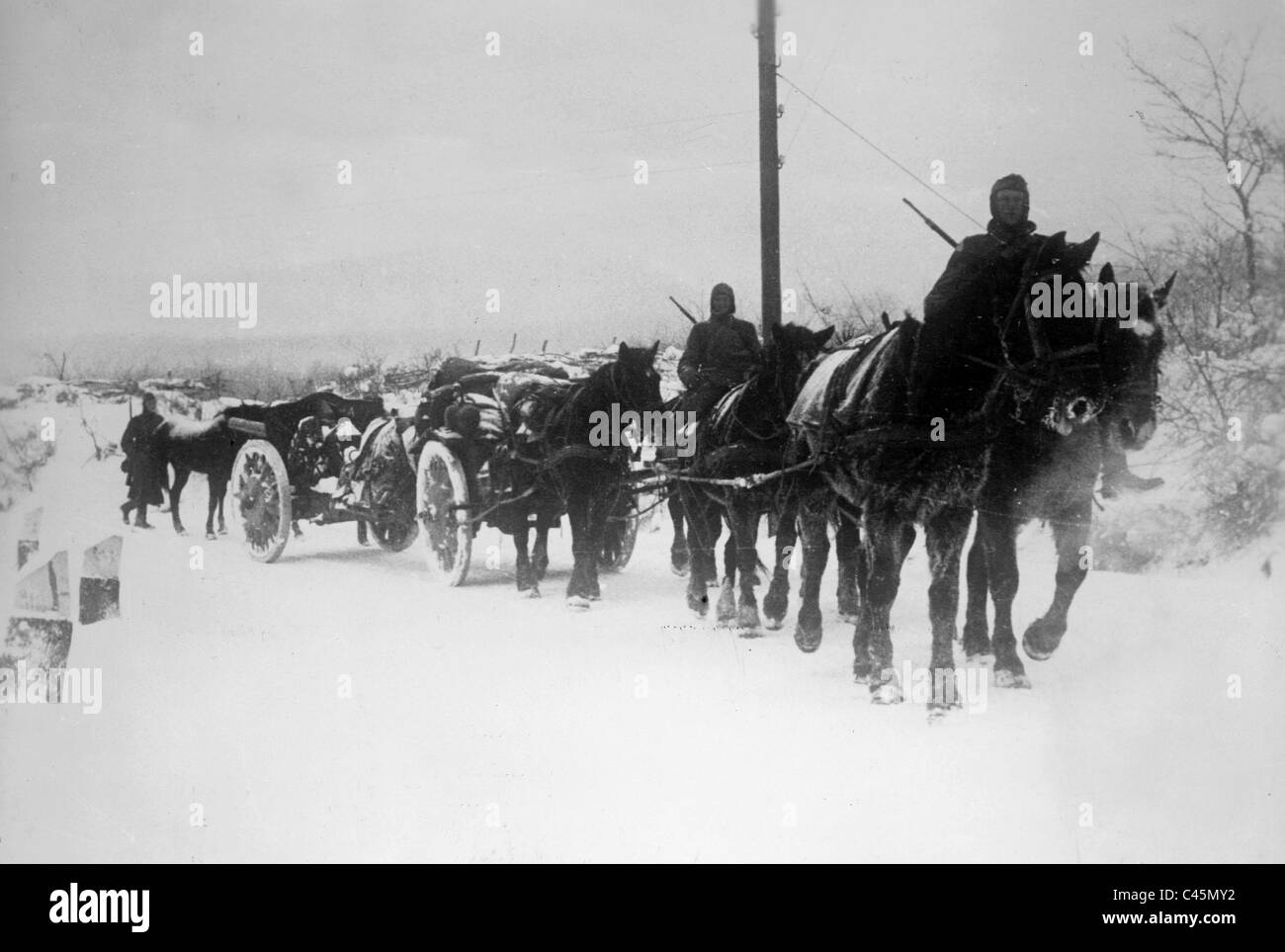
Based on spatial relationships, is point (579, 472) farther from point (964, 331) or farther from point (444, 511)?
point (964, 331)

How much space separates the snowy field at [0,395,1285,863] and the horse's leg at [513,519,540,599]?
6 centimetres

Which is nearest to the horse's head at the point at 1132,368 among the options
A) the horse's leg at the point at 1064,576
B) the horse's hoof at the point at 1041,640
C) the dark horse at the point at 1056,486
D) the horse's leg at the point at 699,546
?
the dark horse at the point at 1056,486

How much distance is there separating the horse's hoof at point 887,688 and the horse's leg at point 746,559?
0.53 metres

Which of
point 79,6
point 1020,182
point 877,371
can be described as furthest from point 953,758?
point 79,6

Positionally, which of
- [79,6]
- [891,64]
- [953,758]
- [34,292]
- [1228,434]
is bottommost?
[953,758]

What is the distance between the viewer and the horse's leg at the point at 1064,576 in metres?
4.00

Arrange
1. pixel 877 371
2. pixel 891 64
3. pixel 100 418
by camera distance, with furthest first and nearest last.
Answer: pixel 100 418, pixel 891 64, pixel 877 371

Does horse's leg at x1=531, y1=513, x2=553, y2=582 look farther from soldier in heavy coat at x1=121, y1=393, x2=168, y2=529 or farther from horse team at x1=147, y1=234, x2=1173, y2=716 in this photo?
soldier in heavy coat at x1=121, y1=393, x2=168, y2=529

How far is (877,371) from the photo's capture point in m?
4.05

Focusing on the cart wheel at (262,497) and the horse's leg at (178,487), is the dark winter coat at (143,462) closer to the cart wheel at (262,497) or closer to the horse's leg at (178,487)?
the horse's leg at (178,487)

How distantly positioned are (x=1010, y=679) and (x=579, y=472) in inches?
75.4

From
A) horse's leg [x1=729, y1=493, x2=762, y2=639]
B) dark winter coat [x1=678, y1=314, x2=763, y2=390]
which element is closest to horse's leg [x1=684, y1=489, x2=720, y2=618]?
horse's leg [x1=729, y1=493, x2=762, y2=639]

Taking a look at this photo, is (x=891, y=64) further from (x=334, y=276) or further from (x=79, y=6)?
(x=79, y=6)

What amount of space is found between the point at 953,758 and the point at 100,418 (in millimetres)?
3746
